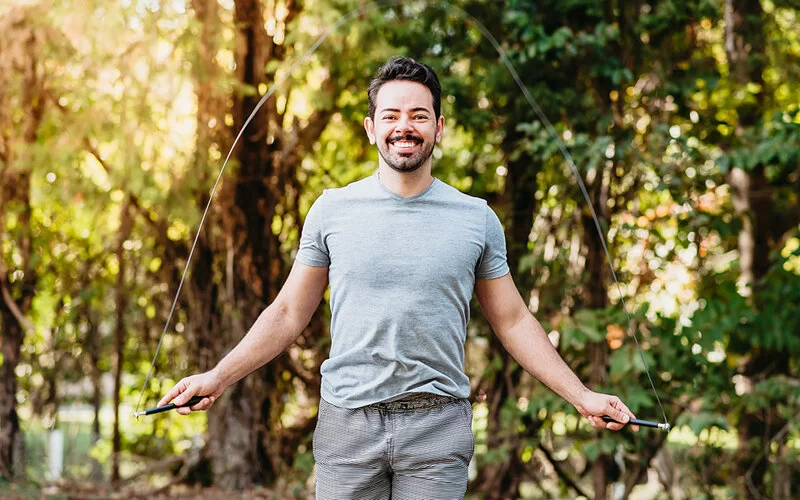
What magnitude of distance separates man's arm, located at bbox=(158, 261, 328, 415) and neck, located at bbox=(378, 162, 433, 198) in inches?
10.6

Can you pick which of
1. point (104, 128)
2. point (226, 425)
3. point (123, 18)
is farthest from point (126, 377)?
point (123, 18)

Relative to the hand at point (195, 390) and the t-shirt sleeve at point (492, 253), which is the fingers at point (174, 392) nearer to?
the hand at point (195, 390)

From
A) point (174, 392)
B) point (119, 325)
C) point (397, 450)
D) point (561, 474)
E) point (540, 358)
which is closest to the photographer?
point (397, 450)

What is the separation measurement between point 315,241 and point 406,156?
31 cm

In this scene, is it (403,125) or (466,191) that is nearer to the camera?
(403,125)

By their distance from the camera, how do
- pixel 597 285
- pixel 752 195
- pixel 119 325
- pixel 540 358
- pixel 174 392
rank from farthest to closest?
pixel 119 325 → pixel 752 195 → pixel 597 285 → pixel 540 358 → pixel 174 392

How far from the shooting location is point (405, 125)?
2.16 m

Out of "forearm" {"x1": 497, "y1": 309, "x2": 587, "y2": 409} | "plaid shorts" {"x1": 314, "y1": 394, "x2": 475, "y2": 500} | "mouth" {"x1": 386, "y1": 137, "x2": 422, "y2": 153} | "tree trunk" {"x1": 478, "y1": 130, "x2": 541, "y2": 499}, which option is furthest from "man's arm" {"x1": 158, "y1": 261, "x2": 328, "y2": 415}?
"tree trunk" {"x1": 478, "y1": 130, "x2": 541, "y2": 499}

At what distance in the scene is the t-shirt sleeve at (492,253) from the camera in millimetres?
2266

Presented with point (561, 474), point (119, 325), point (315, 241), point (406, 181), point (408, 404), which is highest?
point (406, 181)

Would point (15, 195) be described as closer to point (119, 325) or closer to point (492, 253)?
point (119, 325)

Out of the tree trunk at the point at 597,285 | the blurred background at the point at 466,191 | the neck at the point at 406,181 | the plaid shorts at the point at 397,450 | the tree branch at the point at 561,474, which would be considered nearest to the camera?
the plaid shorts at the point at 397,450

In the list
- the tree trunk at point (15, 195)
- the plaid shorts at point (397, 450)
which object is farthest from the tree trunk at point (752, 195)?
the tree trunk at point (15, 195)

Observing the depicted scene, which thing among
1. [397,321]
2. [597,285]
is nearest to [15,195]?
[597,285]
